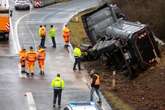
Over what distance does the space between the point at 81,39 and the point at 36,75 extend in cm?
1116

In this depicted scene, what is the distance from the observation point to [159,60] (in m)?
34.7

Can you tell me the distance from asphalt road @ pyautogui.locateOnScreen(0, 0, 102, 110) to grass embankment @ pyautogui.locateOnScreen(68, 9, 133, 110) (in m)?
0.94

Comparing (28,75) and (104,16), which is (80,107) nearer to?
(28,75)

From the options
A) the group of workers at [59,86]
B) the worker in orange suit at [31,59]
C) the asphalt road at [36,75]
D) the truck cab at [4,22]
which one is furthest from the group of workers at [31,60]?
the truck cab at [4,22]

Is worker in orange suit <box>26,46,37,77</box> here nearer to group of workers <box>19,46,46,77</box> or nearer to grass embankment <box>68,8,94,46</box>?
group of workers <box>19,46,46,77</box>

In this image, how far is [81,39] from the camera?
4444 cm

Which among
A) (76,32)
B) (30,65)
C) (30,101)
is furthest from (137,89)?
(76,32)

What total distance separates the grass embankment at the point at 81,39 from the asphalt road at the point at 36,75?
94cm

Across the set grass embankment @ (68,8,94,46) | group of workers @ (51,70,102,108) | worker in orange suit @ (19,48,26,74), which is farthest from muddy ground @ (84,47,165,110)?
grass embankment @ (68,8,94,46)

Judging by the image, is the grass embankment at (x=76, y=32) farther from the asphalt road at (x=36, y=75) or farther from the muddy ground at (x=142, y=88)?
the muddy ground at (x=142, y=88)

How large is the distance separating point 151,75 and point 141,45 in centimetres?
179

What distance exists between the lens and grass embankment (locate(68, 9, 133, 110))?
90.0ft

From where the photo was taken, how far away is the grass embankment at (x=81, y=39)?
2744 centimetres

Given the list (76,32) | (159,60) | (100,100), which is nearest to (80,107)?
(100,100)
